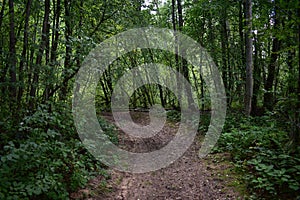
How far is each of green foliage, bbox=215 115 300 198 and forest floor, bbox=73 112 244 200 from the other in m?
0.29

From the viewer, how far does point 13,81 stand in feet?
15.1

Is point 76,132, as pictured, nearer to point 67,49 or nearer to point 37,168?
point 67,49

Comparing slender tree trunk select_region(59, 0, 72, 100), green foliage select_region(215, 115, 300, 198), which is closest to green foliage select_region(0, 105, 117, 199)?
slender tree trunk select_region(59, 0, 72, 100)

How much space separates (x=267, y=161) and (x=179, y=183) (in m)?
1.85

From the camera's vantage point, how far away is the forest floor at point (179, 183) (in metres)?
4.69

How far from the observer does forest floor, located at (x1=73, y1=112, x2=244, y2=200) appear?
4.69 metres

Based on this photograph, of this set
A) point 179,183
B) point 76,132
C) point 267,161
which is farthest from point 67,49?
point 267,161

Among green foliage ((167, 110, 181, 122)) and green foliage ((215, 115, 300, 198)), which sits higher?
green foliage ((167, 110, 181, 122))

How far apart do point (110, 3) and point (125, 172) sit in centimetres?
453

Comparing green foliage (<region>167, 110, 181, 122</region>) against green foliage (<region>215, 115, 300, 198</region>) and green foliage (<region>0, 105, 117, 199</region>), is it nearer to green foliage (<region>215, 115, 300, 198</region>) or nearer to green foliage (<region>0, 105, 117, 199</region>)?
green foliage (<region>215, 115, 300, 198</region>)

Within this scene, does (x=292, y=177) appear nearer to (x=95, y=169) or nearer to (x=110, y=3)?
(x=95, y=169)

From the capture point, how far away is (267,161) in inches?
191

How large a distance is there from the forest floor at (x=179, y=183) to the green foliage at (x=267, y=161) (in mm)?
293

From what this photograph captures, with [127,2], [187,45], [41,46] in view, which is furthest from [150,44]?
[41,46]
